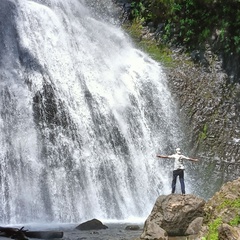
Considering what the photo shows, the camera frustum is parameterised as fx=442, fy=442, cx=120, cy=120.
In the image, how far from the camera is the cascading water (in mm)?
16406

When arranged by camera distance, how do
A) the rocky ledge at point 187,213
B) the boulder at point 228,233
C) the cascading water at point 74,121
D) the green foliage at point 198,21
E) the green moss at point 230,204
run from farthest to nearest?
1. the green foliage at point 198,21
2. the cascading water at point 74,121
3. the rocky ledge at point 187,213
4. the green moss at point 230,204
5. the boulder at point 228,233

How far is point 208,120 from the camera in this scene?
22.0 metres

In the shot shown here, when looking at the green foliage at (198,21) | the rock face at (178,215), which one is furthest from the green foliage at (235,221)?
the green foliage at (198,21)

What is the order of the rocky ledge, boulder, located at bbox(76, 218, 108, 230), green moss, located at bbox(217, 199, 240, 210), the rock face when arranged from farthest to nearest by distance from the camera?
1. boulder, located at bbox(76, 218, 108, 230)
2. the rock face
3. the rocky ledge
4. green moss, located at bbox(217, 199, 240, 210)

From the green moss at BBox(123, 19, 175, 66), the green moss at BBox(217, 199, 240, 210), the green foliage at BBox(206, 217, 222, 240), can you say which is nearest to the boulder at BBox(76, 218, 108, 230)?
the green moss at BBox(217, 199, 240, 210)

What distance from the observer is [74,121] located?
1900 centimetres

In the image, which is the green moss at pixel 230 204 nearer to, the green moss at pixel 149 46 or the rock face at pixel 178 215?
the rock face at pixel 178 215

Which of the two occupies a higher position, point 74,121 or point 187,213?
point 74,121

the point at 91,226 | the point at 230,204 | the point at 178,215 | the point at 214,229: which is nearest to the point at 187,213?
the point at 178,215

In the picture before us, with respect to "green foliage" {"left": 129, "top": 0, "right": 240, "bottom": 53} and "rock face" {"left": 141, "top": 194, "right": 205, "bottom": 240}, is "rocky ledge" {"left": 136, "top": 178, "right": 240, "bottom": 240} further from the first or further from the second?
"green foliage" {"left": 129, "top": 0, "right": 240, "bottom": 53}

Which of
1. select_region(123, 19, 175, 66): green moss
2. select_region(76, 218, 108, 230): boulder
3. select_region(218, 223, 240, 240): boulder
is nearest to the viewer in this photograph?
select_region(218, 223, 240, 240): boulder

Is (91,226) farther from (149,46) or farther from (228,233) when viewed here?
(149,46)

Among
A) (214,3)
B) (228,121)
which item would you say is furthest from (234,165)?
(214,3)

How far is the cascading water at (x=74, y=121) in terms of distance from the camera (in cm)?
1641
